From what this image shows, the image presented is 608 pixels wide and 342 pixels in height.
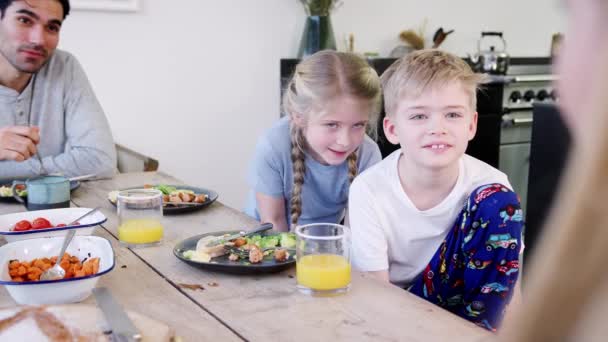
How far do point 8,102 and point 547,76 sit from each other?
3.63 metres

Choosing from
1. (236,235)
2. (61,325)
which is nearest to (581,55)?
(61,325)

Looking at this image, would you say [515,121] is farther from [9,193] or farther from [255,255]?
[255,255]

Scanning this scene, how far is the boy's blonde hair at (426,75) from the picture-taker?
5.32 feet

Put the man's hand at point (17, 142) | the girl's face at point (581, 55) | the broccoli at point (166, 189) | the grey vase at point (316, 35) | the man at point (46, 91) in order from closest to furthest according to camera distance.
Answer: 1. the girl's face at point (581, 55)
2. the broccoli at point (166, 189)
3. the man's hand at point (17, 142)
4. the man at point (46, 91)
5. the grey vase at point (316, 35)

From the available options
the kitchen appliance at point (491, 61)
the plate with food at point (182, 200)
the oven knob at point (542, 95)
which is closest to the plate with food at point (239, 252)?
the plate with food at point (182, 200)

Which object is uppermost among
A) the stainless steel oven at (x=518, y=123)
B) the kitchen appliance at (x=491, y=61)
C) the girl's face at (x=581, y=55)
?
the girl's face at (x=581, y=55)

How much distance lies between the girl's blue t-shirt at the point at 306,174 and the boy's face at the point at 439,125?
0.50 metres

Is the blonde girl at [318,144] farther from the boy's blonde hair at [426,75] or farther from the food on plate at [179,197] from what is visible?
the food on plate at [179,197]

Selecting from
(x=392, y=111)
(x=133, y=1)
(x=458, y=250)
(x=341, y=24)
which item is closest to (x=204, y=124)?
(x=133, y=1)

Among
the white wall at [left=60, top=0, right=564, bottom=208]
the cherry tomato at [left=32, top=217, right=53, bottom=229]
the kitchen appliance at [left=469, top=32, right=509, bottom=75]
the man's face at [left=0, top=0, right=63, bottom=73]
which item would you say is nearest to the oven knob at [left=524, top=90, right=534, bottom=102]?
the kitchen appliance at [left=469, top=32, right=509, bottom=75]

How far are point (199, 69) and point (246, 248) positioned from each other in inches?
96.6

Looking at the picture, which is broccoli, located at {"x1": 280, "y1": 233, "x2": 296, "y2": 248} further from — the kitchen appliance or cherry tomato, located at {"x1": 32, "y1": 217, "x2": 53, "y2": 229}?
the kitchen appliance

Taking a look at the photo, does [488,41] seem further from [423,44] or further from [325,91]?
[325,91]

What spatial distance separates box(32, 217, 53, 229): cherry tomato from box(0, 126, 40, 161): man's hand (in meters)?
0.68
